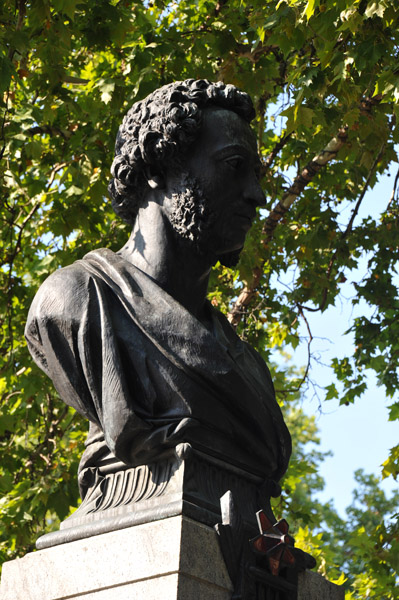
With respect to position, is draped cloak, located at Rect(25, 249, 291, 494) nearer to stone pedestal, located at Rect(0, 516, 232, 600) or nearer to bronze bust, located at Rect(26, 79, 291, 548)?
bronze bust, located at Rect(26, 79, 291, 548)

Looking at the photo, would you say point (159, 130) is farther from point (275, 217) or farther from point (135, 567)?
point (275, 217)

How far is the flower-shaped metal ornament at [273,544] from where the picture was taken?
3.72 metres

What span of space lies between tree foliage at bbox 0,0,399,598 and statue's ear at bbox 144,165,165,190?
244 cm

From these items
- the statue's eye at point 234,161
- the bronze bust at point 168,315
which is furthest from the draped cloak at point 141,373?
the statue's eye at point 234,161

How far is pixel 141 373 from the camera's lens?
383cm

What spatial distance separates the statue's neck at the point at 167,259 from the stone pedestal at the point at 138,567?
3.63 ft

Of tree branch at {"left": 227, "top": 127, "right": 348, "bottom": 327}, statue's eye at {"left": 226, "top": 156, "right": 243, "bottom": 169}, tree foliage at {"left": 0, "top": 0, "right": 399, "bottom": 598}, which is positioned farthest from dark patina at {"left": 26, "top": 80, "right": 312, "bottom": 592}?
tree branch at {"left": 227, "top": 127, "right": 348, "bottom": 327}

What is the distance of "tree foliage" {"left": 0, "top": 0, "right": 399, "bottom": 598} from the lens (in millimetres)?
7312

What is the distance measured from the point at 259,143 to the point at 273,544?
6.38 m

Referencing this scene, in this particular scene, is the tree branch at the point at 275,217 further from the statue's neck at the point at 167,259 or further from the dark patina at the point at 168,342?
the statue's neck at the point at 167,259

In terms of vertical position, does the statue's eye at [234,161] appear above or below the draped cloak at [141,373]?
above

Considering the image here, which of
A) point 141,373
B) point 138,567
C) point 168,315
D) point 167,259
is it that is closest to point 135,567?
point 138,567

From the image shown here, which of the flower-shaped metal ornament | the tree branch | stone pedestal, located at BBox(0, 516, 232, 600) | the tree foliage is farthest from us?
the tree branch

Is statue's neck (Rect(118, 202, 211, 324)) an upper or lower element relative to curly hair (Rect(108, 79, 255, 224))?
lower
